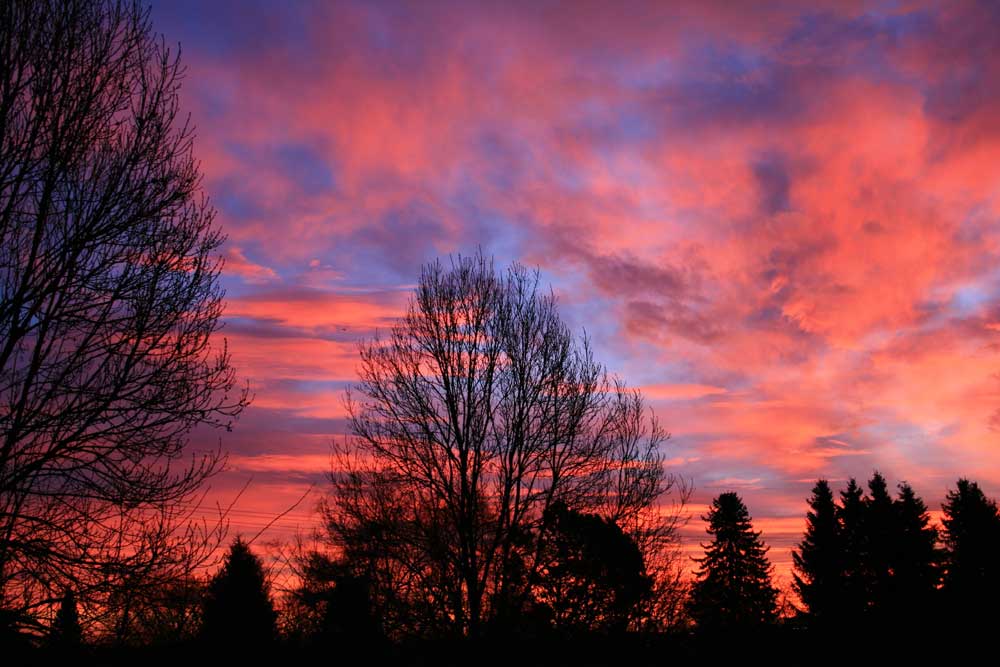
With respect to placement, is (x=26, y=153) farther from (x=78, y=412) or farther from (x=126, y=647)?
(x=126, y=647)

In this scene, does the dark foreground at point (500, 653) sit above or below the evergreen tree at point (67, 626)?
below

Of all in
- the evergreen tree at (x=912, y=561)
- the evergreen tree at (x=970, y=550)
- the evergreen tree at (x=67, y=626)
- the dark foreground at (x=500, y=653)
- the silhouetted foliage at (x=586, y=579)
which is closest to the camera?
the evergreen tree at (x=67, y=626)

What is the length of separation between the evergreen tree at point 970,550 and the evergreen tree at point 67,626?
44365 millimetres

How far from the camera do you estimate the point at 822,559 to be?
2050 inches

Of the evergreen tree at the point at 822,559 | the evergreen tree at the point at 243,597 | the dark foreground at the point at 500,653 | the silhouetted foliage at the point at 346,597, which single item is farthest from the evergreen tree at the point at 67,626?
the evergreen tree at the point at 822,559

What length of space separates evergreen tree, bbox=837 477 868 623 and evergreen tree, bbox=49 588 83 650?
4942cm

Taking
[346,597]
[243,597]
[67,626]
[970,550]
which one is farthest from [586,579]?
[970,550]

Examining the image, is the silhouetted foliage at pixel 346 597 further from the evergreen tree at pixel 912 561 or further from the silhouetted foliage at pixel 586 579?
the evergreen tree at pixel 912 561

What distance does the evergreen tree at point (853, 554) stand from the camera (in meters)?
48.9

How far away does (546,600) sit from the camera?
17.2 meters

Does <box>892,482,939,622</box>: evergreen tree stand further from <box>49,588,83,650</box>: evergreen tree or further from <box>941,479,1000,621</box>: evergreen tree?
<box>49,588,83,650</box>: evergreen tree

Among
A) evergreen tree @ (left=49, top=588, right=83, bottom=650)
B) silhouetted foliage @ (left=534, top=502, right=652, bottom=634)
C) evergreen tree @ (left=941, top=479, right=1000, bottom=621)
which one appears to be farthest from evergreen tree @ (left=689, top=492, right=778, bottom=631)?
evergreen tree @ (left=49, top=588, right=83, bottom=650)

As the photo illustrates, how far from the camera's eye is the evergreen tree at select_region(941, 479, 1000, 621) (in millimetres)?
40938

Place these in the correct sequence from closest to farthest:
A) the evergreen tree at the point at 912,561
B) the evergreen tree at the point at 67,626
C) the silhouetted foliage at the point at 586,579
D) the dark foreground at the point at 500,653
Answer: the evergreen tree at the point at 67,626 → the dark foreground at the point at 500,653 → the silhouetted foliage at the point at 586,579 → the evergreen tree at the point at 912,561
